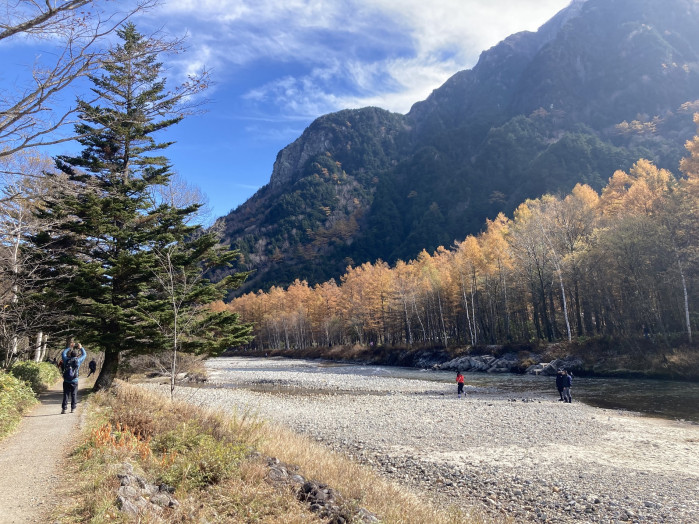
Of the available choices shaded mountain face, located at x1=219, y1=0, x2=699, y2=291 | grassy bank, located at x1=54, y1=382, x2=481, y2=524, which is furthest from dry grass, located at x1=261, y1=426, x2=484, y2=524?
shaded mountain face, located at x1=219, y1=0, x2=699, y2=291

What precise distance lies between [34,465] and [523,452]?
11.7 metres

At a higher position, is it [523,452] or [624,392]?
[523,452]

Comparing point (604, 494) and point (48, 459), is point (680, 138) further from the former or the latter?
point (48, 459)

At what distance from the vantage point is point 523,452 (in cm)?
1120

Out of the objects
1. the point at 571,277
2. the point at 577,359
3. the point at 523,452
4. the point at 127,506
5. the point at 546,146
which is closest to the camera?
the point at 127,506

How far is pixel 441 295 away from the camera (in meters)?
50.8

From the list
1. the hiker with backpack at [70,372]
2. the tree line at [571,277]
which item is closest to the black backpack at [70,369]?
the hiker with backpack at [70,372]

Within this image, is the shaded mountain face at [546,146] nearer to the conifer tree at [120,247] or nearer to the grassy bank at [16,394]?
the conifer tree at [120,247]

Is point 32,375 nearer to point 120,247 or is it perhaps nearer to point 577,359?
point 120,247

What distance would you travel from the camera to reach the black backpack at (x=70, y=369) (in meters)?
11.1

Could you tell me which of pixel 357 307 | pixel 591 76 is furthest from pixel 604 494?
pixel 591 76

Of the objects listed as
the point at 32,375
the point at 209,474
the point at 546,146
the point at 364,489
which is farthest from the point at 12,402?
the point at 546,146

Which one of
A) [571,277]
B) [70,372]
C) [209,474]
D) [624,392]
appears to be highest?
[571,277]

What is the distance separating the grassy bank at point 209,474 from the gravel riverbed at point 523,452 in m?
2.03
